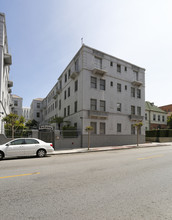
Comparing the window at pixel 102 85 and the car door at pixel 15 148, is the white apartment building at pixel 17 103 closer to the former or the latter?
the window at pixel 102 85

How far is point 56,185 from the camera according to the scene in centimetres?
532

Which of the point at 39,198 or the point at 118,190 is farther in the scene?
the point at 118,190

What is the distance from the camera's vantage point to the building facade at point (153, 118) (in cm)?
4366

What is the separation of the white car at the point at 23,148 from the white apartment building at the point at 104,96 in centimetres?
901

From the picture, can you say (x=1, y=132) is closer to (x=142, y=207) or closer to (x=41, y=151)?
(x=41, y=151)

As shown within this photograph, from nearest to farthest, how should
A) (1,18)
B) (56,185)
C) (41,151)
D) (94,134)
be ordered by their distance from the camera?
(56,185) < (41,151) < (1,18) < (94,134)

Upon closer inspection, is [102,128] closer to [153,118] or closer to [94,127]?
[94,127]

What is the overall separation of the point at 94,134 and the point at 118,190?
17.7 meters

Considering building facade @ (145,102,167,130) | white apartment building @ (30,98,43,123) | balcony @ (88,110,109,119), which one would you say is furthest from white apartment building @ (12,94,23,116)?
building facade @ (145,102,167,130)

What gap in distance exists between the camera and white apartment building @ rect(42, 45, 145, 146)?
2278 cm

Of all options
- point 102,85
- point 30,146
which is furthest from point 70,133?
point 102,85

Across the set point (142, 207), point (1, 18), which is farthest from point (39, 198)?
point (1, 18)

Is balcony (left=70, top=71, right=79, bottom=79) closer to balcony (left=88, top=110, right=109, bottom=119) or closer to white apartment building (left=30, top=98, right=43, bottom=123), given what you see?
balcony (left=88, top=110, right=109, bottom=119)

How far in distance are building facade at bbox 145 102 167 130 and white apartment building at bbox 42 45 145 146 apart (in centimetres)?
1611
